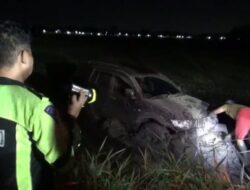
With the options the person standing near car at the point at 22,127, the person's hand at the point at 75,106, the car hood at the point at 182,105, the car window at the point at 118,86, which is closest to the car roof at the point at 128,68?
the car window at the point at 118,86

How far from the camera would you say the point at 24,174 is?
1913 millimetres

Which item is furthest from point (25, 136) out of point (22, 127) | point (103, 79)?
point (103, 79)

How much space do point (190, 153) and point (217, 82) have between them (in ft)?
3.69

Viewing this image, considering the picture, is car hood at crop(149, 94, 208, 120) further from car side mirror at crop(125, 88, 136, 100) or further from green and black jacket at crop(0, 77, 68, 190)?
green and black jacket at crop(0, 77, 68, 190)

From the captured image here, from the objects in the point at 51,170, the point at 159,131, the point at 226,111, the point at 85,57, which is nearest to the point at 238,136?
the point at 226,111

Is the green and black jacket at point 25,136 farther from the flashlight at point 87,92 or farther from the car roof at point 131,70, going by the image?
the car roof at point 131,70

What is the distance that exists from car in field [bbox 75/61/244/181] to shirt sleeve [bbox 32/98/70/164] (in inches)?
97.5

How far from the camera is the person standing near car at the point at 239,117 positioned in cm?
453

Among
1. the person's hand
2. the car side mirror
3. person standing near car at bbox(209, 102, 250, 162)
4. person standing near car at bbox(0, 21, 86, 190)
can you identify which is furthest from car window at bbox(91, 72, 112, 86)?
person standing near car at bbox(0, 21, 86, 190)

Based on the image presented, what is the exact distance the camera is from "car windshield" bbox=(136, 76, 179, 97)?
498 centimetres

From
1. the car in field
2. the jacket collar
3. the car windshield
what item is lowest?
the car in field

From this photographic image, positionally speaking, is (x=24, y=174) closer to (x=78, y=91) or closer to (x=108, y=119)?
(x=78, y=91)

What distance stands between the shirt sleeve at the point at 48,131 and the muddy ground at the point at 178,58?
3.34 metres

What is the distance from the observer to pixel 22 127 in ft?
6.22
